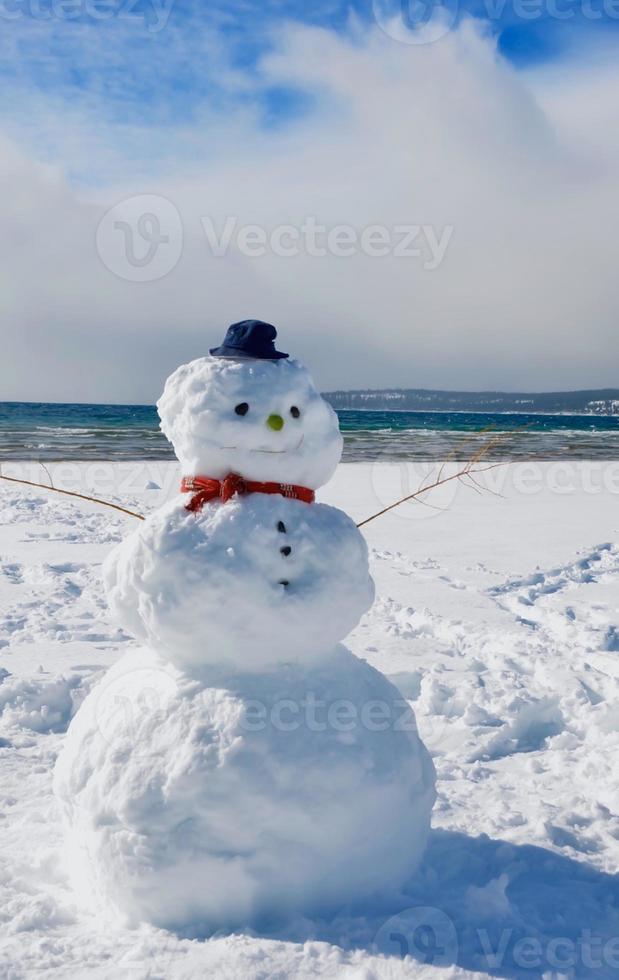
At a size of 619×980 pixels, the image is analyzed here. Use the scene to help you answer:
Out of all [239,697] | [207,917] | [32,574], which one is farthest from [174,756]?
[32,574]

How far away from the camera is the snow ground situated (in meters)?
2.34

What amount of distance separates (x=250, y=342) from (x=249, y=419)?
323mm

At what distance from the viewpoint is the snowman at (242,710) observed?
2.37 metres

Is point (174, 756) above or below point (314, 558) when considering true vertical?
below

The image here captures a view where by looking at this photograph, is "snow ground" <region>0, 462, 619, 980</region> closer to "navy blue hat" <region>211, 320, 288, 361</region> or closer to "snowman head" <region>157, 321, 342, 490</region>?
"snowman head" <region>157, 321, 342, 490</region>

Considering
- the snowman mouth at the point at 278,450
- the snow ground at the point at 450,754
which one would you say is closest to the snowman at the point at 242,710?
the snowman mouth at the point at 278,450

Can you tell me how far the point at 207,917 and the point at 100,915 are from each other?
421mm

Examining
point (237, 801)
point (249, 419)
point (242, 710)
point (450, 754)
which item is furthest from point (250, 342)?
point (450, 754)

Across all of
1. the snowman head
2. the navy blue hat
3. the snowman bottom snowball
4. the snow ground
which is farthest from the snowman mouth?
the snow ground

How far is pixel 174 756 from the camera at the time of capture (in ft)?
7.88

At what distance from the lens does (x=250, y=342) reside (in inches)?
105

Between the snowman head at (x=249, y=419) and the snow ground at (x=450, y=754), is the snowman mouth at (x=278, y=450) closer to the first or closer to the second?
the snowman head at (x=249, y=419)

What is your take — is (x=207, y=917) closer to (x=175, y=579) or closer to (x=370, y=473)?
(x=175, y=579)

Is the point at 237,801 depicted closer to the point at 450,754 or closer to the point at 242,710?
the point at 242,710
